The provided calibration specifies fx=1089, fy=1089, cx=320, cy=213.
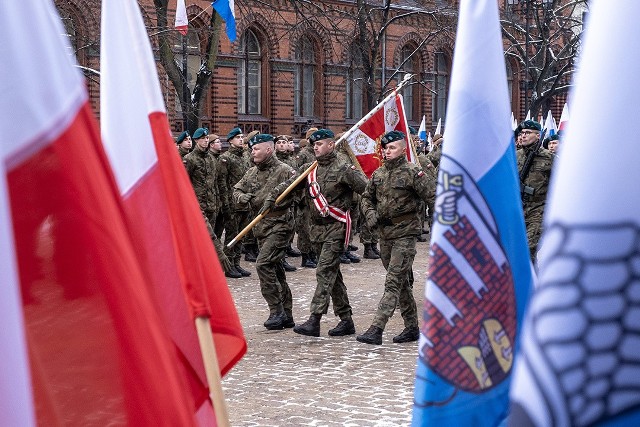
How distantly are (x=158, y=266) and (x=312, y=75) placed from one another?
31517 mm

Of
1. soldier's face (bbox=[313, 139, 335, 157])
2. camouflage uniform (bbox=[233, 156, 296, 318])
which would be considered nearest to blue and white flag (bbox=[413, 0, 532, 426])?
soldier's face (bbox=[313, 139, 335, 157])

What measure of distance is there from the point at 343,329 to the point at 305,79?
81.0ft

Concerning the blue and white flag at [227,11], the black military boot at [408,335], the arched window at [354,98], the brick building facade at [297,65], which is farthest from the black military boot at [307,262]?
the arched window at [354,98]

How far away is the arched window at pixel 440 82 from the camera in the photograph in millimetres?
38188

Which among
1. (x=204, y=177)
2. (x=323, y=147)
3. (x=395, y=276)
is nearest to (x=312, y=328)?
(x=395, y=276)

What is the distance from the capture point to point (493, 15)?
2.94m

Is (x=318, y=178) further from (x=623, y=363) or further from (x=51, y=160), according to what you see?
(x=623, y=363)

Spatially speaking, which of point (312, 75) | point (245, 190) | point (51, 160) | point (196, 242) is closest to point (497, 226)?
point (196, 242)

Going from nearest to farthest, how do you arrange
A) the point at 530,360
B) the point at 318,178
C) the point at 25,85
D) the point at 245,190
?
the point at 530,360, the point at 25,85, the point at 318,178, the point at 245,190

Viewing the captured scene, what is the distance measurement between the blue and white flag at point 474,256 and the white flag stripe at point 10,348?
1474 millimetres

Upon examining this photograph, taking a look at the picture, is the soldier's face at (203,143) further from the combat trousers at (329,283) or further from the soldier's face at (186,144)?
the combat trousers at (329,283)

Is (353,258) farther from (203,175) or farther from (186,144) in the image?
(186,144)

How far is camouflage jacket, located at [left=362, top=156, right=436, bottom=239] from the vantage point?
9.38m

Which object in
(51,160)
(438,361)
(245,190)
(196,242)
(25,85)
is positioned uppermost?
(25,85)
